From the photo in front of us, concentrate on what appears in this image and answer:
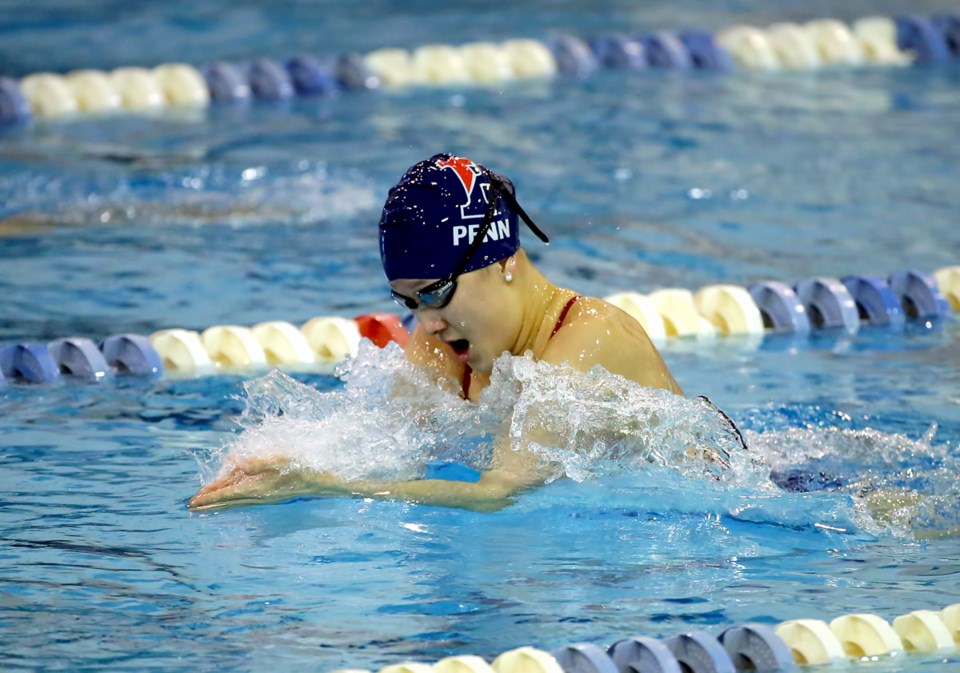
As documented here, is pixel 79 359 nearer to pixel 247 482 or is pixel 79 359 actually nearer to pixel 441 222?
pixel 247 482

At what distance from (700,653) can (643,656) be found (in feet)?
0.38

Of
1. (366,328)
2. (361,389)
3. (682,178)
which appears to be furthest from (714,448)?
(682,178)

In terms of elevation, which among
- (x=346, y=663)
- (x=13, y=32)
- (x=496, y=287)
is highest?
(x=13, y=32)

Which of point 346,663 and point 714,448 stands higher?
point 714,448

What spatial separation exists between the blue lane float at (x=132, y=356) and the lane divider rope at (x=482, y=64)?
427cm

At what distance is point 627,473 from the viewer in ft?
11.4

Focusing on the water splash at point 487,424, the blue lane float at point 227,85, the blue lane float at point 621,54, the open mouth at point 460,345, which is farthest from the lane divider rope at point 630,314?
the blue lane float at point 621,54

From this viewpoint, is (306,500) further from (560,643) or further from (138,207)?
(138,207)

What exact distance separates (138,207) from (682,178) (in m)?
2.61

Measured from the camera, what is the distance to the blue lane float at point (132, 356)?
4.76m

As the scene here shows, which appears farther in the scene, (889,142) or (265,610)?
(889,142)

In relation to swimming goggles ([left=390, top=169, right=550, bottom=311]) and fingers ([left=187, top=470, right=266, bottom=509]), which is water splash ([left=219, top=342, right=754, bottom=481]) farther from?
swimming goggles ([left=390, top=169, right=550, bottom=311])

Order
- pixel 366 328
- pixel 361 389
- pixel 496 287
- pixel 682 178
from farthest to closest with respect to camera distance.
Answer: pixel 682 178 < pixel 366 328 < pixel 361 389 < pixel 496 287

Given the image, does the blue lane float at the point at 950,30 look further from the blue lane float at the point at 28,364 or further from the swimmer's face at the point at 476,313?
the swimmer's face at the point at 476,313
